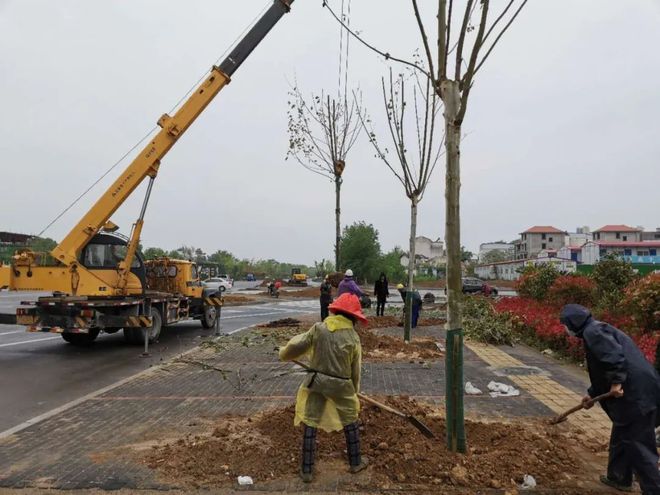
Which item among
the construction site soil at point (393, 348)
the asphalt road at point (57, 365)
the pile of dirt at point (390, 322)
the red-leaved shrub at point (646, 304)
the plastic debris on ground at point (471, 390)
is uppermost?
the red-leaved shrub at point (646, 304)

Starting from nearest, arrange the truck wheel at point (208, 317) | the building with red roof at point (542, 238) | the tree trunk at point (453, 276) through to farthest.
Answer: the tree trunk at point (453, 276) < the truck wheel at point (208, 317) < the building with red roof at point (542, 238)

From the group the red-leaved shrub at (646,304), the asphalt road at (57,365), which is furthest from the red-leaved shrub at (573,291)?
the asphalt road at (57,365)

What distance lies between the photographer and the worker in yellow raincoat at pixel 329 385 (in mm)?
4230

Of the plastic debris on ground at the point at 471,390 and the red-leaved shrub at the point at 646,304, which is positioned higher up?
the red-leaved shrub at the point at 646,304

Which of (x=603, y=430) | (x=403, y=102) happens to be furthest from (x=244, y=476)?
(x=403, y=102)

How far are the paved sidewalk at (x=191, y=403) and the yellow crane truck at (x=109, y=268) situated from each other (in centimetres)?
249

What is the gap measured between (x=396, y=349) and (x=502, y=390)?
362 centimetres

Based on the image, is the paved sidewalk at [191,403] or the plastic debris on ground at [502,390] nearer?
the paved sidewalk at [191,403]

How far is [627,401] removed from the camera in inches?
154

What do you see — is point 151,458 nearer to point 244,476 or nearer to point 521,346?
point 244,476

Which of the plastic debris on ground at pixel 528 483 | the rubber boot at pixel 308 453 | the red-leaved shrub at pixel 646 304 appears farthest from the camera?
the red-leaved shrub at pixel 646 304

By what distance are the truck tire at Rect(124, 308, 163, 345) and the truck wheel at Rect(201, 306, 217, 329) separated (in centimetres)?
348

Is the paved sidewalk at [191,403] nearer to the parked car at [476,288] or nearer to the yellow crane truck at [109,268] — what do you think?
the yellow crane truck at [109,268]

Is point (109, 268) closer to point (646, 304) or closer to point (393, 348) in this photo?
point (393, 348)
